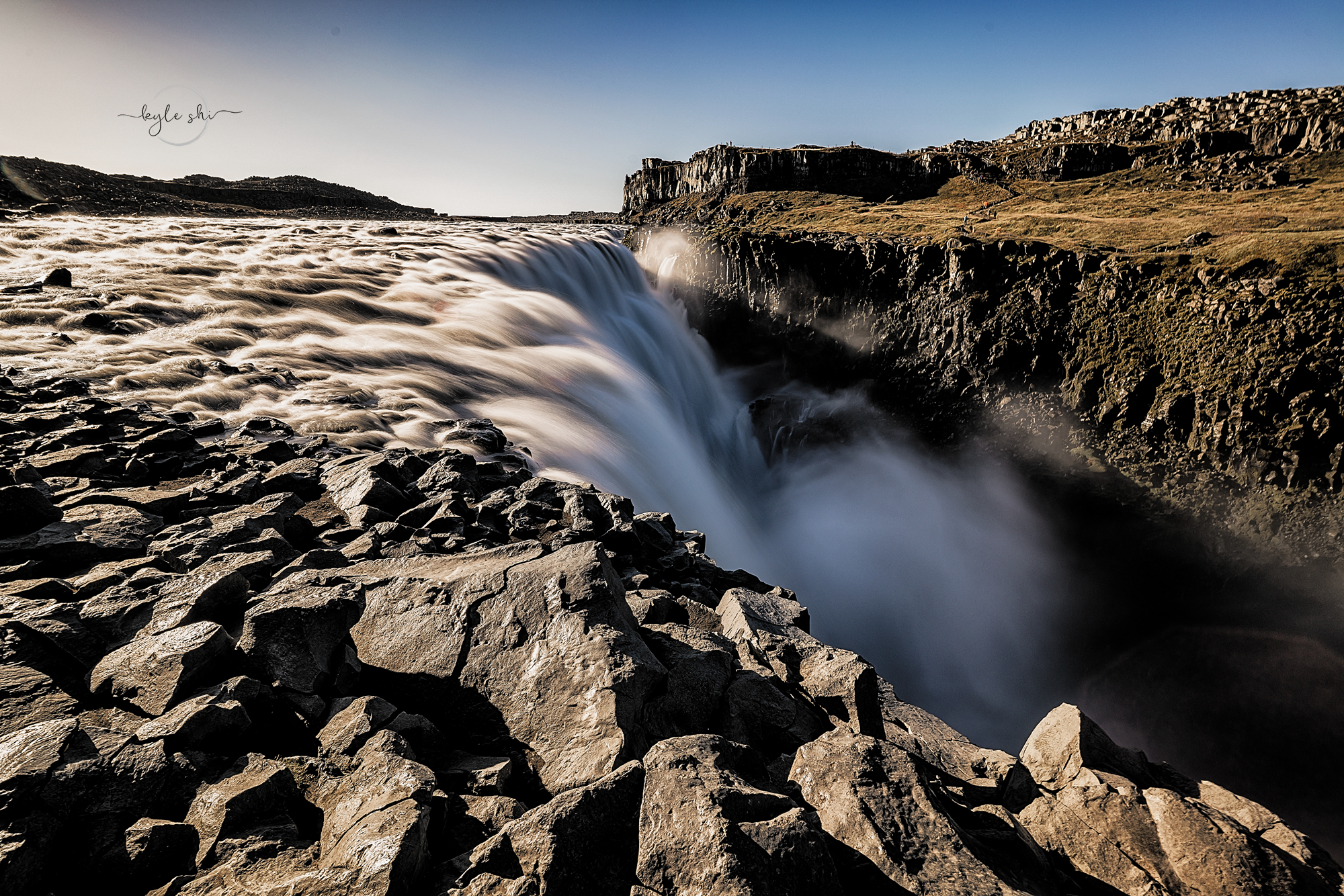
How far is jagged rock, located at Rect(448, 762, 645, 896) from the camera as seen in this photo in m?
3.16

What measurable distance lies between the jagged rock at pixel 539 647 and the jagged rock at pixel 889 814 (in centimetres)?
130

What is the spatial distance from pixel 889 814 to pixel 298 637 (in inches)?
177

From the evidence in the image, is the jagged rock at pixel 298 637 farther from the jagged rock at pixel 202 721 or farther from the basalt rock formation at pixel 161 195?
the basalt rock formation at pixel 161 195

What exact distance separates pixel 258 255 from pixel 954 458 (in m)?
31.6

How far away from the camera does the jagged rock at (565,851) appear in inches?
124

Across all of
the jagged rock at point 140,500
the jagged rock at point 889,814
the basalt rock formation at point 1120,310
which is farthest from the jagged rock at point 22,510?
the basalt rock formation at point 1120,310

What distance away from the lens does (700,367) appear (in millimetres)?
32750

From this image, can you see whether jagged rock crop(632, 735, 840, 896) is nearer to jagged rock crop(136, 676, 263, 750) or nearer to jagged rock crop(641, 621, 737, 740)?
jagged rock crop(641, 621, 737, 740)

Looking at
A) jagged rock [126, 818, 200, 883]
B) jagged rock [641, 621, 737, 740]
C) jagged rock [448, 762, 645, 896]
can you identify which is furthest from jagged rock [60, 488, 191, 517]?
jagged rock [448, 762, 645, 896]

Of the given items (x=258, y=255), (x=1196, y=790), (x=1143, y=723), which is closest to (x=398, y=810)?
(x=1196, y=790)

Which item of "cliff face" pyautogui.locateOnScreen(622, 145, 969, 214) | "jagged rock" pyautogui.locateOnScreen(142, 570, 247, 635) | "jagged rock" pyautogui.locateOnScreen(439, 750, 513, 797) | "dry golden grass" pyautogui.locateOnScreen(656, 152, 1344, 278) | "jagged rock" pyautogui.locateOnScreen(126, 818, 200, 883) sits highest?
"cliff face" pyautogui.locateOnScreen(622, 145, 969, 214)

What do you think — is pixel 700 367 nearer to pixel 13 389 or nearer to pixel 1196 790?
pixel 13 389

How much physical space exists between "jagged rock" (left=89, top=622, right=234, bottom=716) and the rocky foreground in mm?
19

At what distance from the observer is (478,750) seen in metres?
4.44
